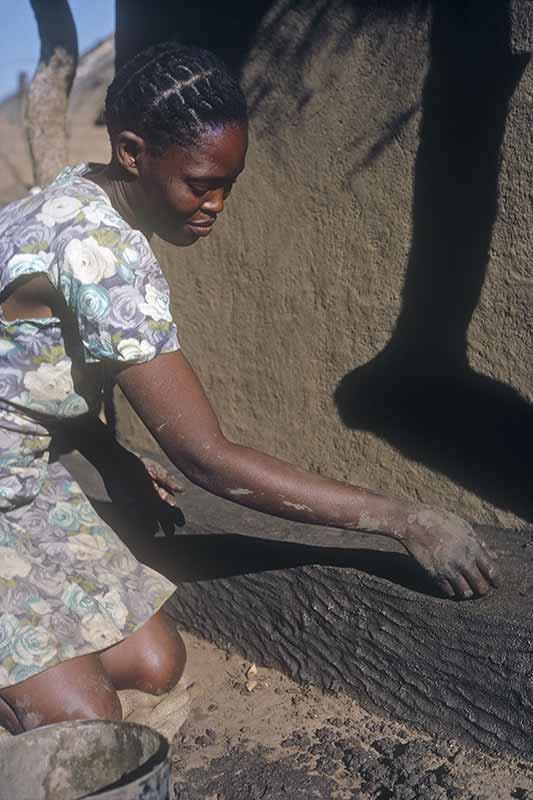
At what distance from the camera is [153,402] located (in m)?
2.36

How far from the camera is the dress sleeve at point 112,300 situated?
2.33 meters

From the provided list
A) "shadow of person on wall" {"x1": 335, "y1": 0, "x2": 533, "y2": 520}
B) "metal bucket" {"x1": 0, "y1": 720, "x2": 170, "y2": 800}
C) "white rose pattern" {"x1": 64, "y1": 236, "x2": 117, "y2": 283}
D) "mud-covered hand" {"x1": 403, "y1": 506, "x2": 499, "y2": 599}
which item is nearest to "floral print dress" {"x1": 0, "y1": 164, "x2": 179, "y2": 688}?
"white rose pattern" {"x1": 64, "y1": 236, "x2": 117, "y2": 283}

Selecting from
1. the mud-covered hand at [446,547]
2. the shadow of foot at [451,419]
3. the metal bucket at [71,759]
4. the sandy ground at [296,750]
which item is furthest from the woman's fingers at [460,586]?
the metal bucket at [71,759]

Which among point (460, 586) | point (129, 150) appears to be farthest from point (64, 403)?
point (460, 586)

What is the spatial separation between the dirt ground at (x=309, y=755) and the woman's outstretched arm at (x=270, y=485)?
0.53 meters

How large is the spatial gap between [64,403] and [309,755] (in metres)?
1.17

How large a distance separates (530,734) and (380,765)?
398 mm

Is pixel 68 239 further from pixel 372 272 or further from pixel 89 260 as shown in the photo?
pixel 372 272

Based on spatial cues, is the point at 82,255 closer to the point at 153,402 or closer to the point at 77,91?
the point at 153,402

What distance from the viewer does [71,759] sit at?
215 cm

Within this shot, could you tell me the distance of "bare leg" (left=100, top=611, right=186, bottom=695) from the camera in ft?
9.70

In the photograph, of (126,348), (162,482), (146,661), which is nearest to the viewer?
(126,348)

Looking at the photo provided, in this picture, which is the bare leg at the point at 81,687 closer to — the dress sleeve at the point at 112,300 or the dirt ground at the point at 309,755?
the dirt ground at the point at 309,755

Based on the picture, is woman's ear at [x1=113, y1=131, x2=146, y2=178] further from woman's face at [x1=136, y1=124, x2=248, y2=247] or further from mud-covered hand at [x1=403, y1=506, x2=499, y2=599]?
mud-covered hand at [x1=403, y1=506, x2=499, y2=599]
